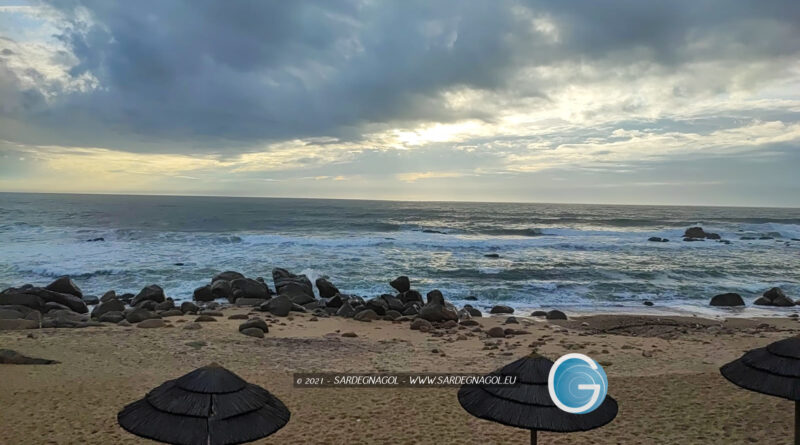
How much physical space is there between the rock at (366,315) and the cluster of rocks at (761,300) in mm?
12528

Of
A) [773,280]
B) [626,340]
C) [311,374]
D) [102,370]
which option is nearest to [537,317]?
[626,340]

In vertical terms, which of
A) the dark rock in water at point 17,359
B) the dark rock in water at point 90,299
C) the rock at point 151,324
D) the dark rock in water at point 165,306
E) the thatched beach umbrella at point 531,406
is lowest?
the dark rock in water at point 90,299

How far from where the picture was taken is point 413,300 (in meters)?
18.2

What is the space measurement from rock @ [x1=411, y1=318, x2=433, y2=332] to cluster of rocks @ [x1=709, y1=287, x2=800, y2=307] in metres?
11.3

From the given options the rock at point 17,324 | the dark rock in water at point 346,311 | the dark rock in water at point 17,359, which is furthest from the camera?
the dark rock in water at point 346,311

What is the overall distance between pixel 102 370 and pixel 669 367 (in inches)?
429

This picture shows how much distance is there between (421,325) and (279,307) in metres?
4.73

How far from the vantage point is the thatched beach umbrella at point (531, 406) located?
162 inches

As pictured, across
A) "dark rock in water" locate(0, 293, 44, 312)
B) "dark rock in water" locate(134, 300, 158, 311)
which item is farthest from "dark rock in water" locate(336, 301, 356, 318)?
"dark rock in water" locate(0, 293, 44, 312)

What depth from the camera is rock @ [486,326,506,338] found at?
42.4 feet

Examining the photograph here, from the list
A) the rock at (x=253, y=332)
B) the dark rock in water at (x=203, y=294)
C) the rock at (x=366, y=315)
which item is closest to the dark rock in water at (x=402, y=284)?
the rock at (x=366, y=315)

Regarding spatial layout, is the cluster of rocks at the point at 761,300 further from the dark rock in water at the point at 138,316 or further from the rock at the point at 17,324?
the rock at the point at 17,324

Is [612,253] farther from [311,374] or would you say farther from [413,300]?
[311,374]

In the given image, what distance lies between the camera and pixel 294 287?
1900 cm
